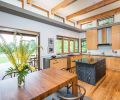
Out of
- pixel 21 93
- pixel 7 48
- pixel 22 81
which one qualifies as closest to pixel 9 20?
pixel 7 48

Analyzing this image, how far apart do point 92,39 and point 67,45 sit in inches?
67.7

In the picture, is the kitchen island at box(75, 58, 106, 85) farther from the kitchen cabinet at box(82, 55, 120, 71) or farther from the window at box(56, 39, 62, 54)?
the kitchen cabinet at box(82, 55, 120, 71)

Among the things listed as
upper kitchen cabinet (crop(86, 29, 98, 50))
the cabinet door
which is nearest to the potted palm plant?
the cabinet door

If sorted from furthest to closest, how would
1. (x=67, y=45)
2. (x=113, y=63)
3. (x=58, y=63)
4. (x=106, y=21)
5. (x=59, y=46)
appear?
(x=67, y=45), (x=106, y=21), (x=59, y=46), (x=113, y=63), (x=58, y=63)

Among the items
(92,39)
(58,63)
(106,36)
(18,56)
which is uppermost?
(106,36)

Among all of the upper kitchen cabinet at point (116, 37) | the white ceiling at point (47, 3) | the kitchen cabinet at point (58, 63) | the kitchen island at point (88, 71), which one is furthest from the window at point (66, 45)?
the upper kitchen cabinet at point (116, 37)

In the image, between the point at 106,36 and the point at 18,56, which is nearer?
the point at 18,56

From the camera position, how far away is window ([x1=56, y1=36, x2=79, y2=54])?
5.78 meters

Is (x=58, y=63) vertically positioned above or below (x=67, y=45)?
below

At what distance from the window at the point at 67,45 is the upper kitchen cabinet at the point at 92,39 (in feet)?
3.33

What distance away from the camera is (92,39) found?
6273mm

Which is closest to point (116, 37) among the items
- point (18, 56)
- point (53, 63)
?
point (53, 63)

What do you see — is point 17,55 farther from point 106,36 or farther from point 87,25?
point 87,25

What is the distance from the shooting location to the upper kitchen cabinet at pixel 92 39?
6.13 meters
